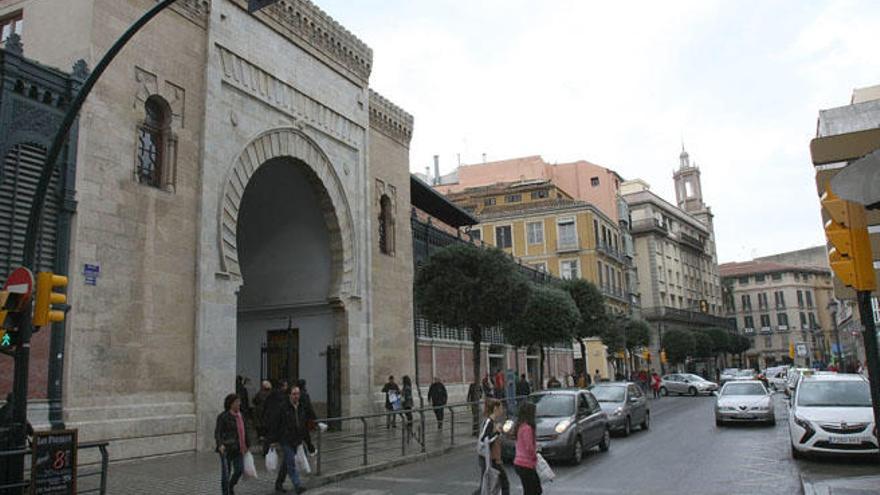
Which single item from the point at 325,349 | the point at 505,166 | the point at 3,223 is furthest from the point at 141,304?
the point at 505,166

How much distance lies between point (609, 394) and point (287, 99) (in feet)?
39.3

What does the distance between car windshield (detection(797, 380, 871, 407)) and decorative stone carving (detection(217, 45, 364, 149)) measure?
45.2 feet

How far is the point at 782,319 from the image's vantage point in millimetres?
106688

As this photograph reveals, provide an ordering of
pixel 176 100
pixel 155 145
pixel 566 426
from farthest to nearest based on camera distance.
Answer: pixel 176 100 → pixel 155 145 → pixel 566 426

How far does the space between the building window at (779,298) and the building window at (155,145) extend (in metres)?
109

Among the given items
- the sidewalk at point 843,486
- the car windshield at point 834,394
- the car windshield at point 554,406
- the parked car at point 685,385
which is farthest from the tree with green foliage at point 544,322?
the parked car at point 685,385

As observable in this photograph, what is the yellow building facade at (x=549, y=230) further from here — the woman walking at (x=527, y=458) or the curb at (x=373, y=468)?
the woman walking at (x=527, y=458)

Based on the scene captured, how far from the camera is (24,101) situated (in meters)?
12.1

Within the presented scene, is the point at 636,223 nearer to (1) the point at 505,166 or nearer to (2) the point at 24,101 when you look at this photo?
(1) the point at 505,166

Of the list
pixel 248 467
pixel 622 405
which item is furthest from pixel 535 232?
pixel 248 467

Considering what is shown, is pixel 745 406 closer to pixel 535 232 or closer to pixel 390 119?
pixel 390 119

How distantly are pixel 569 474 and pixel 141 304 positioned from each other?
8.80 meters

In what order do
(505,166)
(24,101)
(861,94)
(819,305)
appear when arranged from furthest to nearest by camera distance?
(819,305) → (505,166) → (861,94) → (24,101)

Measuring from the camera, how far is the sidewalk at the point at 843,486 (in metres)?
9.00
